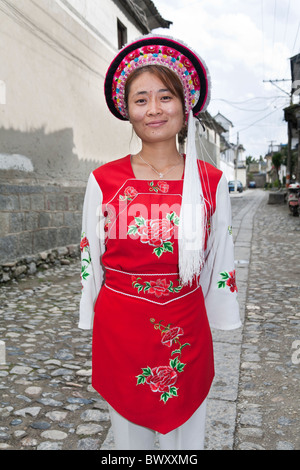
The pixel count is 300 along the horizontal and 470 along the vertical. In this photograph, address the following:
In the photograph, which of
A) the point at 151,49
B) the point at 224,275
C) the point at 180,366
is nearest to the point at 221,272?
the point at 224,275

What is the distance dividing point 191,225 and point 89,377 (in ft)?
6.92

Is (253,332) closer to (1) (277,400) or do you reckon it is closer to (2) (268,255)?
(1) (277,400)

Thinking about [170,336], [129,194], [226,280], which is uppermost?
[129,194]

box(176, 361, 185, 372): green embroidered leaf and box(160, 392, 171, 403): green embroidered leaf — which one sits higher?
box(176, 361, 185, 372): green embroidered leaf

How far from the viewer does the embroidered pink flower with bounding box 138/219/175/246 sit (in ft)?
4.92

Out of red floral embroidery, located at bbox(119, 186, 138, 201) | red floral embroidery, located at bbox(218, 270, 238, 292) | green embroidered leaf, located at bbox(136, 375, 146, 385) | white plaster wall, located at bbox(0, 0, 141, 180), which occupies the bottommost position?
green embroidered leaf, located at bbox(136, 375, 146, 385)

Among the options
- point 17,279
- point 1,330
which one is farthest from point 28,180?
point 1,330

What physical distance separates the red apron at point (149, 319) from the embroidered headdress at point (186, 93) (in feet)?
0.15

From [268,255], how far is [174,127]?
6936mm

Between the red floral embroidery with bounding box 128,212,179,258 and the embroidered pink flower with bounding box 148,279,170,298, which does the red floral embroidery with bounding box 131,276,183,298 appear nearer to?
the embroidered pink flower with bounding box 148,279,170,298

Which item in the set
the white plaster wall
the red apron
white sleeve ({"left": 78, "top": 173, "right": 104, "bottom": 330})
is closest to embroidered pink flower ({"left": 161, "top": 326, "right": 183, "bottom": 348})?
the red apron

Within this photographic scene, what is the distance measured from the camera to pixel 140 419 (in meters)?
1.51

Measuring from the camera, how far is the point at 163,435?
1.60 m

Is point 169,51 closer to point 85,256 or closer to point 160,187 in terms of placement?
point 160,187
